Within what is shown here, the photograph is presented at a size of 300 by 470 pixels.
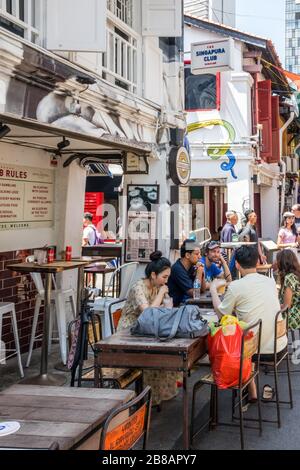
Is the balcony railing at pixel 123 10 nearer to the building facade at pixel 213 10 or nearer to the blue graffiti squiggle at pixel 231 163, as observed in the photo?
the blue graffiti squiggle at pixel 231 163

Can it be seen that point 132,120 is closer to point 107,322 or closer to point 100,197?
point 107,322

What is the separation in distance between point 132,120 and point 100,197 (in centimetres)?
1154

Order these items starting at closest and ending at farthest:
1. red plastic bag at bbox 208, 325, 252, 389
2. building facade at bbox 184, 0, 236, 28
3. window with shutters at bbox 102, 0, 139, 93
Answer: red plastic bag at bbox 208, 325, 252, 389
window with shutters at bbox 102, 0, 139, 93
building facade at bbox 184, 0, 236, 28

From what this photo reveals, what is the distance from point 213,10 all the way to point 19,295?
16.0 m

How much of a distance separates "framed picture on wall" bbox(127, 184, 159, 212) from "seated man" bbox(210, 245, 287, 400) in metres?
3.99

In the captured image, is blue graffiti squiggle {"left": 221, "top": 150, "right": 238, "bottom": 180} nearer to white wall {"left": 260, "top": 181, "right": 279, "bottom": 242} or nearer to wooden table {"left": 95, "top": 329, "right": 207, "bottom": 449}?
white wall {"left": 260, "top": 181, "right": 279, "bottom": 242}

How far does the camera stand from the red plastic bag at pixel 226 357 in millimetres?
4465

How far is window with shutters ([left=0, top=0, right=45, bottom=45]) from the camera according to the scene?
18.4ft

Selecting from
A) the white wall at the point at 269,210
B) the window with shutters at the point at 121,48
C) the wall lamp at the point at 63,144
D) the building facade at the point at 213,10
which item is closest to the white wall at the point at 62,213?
the wall lamp at the point at 63,144

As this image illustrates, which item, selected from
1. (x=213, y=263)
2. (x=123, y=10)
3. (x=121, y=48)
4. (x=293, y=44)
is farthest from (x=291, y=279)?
(x=293, y=44)

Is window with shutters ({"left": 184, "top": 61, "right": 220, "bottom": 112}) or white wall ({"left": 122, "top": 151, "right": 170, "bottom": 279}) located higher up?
window with shutters ({"left": 184, "top": 61, "right": 220, "bottom": 112})

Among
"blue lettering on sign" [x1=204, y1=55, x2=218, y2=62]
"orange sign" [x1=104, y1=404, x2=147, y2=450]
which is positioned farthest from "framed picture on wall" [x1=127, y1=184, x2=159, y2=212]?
"orange sign" [x1=104, y1=404, x2=147, y2=450]

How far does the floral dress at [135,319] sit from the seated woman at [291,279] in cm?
160

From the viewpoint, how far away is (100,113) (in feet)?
23.2
